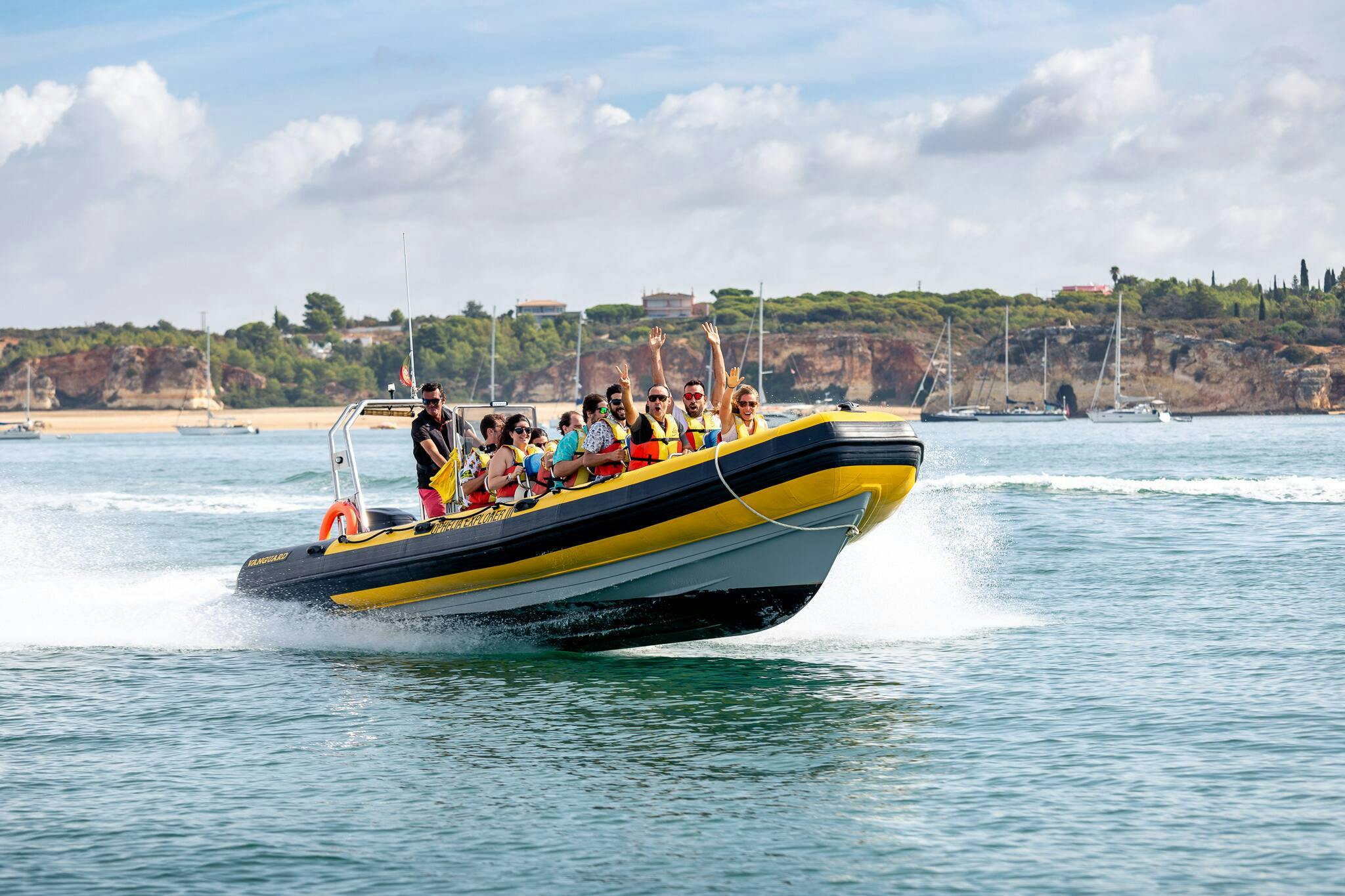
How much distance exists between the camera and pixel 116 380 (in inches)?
4304

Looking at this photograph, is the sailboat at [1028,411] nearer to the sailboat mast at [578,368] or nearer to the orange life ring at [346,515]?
the sailboat mast at [578,368]

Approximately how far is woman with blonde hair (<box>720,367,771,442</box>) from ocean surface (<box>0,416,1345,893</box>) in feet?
5.33

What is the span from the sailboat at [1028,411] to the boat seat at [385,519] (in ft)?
257

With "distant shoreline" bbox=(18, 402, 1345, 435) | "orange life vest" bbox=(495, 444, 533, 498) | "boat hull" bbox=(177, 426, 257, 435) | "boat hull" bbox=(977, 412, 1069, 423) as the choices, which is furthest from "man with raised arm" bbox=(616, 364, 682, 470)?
"boat hull" bbox=(177, 426, 257, 435)

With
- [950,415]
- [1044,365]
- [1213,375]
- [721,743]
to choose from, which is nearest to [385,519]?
[721,743]

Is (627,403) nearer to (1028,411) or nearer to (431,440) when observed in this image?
(431,440)

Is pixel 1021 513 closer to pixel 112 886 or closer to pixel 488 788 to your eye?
pixel 488 788

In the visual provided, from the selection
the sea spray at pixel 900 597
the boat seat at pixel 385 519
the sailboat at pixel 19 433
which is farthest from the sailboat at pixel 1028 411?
the boat seat at pixel 385 519

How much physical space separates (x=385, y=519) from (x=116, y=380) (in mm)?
106973

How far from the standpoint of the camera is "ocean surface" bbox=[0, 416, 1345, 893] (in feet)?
18.4

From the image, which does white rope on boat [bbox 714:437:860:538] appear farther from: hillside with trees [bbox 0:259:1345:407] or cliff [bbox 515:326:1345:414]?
hillside with trees [bbox 0:259:1345:407]

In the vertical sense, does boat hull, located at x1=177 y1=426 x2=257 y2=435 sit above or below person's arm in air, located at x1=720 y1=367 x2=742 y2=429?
above

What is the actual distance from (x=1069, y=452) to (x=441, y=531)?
4006 cm

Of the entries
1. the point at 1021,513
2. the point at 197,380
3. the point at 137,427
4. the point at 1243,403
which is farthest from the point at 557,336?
the point at 1021,513
